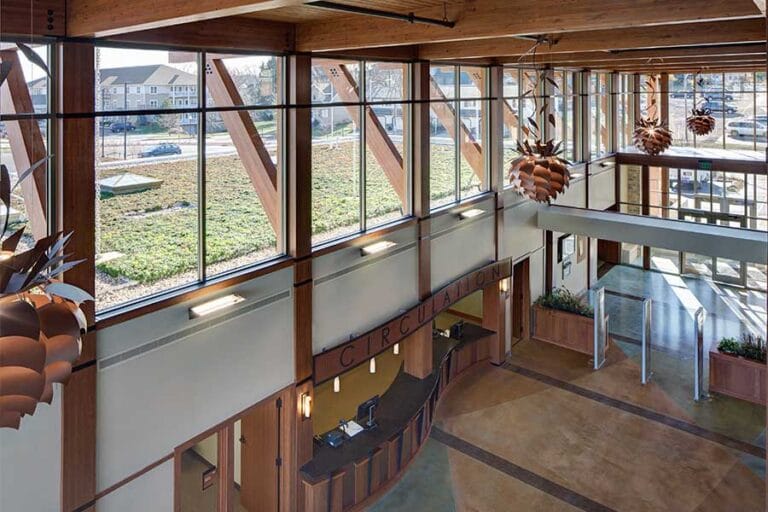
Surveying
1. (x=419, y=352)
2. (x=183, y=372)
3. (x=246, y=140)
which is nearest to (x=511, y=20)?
(x=246, y=140)

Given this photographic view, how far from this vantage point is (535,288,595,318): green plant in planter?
42.8 feet

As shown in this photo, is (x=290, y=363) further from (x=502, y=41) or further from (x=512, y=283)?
(x=512, y=283)

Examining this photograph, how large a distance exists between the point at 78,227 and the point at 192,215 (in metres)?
1.45

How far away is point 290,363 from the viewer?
7281mm

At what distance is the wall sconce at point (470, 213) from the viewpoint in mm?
10734

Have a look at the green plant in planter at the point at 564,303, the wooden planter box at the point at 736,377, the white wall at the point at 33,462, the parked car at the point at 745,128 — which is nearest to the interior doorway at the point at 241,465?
the white wall at the point at 33,462

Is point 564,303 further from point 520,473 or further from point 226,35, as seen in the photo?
point 226,35

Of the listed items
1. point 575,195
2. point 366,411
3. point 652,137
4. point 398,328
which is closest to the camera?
point 366,411

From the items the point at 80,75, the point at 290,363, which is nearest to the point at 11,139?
the point at 80,75

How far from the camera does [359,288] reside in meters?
8.39

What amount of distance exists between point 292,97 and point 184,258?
2.45 metres

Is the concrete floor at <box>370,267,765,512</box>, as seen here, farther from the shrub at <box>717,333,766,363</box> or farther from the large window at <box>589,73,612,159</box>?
the large window at <box>589,73,612,159</box>

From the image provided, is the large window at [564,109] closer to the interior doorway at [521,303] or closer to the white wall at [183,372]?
the interior doorway at [521,303]

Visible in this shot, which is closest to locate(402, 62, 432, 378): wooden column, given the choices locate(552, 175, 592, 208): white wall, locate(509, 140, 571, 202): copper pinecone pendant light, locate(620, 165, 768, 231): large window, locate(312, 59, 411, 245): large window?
locate(312, 59, 411, 245): large window
